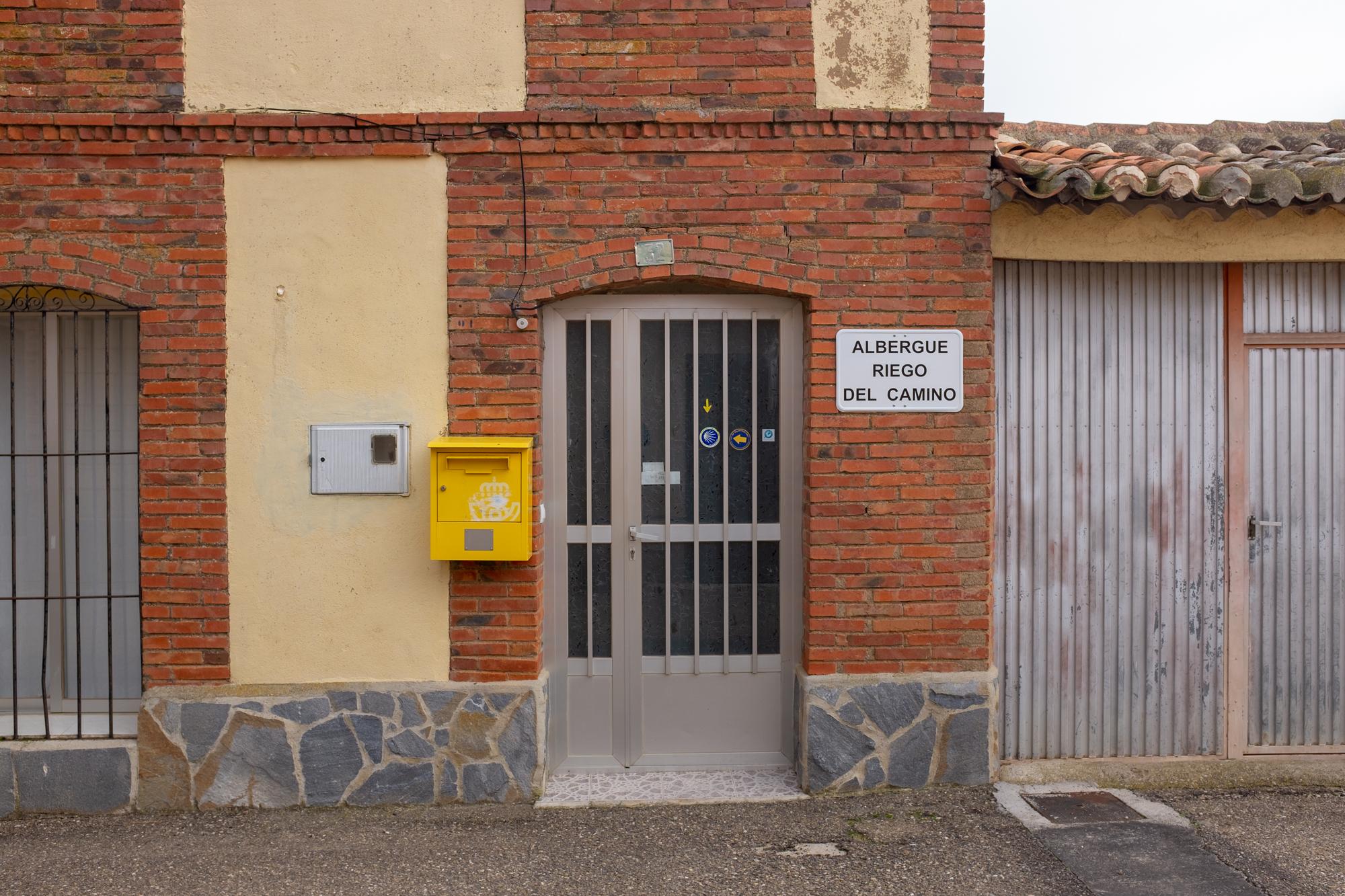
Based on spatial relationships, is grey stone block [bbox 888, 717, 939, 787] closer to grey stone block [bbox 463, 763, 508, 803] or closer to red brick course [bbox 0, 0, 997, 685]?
red brick course [bbox 0, 0, 997, 685]

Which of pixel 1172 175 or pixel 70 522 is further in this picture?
pixel 70 522

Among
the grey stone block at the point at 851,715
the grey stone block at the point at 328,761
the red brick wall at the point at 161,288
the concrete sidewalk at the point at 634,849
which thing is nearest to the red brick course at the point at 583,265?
the red brick wall at the point at 161,288

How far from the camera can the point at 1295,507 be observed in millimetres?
5070

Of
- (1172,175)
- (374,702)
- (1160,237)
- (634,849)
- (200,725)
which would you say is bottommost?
(634,849)

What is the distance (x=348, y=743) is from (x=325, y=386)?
5.79ft

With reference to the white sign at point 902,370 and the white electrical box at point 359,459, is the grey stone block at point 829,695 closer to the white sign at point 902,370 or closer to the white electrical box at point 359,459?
the white sign at point 902,370

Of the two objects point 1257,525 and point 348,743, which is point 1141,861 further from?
point 348,743

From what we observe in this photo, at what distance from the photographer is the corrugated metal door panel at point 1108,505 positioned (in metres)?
5.03

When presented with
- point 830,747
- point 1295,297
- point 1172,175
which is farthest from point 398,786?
point 1295,297

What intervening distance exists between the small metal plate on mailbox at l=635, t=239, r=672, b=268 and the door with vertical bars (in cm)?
29

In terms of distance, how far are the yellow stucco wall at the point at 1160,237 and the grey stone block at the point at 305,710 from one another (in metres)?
4.01

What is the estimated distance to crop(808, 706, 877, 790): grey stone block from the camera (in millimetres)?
4805

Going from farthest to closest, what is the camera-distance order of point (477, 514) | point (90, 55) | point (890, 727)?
point (890, 727)
point (90, 55)
point (477, 514)

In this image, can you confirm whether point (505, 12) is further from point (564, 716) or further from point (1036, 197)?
point (564, 716)
